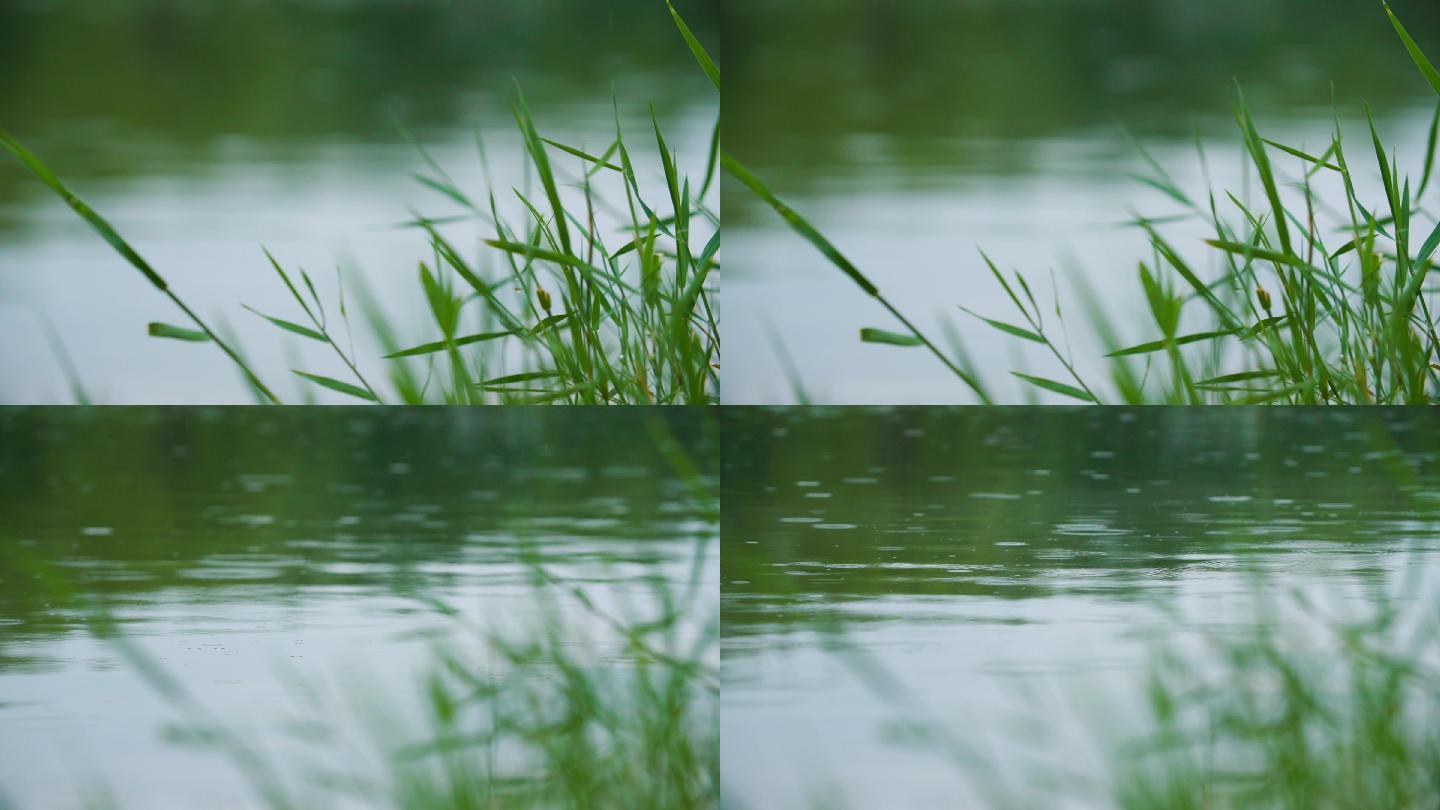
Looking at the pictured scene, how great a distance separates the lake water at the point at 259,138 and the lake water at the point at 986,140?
124mm

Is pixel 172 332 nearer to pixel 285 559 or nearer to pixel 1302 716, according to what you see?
pixel 285 559

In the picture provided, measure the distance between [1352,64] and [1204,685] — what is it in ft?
2.29

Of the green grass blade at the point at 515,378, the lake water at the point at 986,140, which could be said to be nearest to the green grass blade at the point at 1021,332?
the lake water at the point at 986,140

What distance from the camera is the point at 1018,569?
122cm

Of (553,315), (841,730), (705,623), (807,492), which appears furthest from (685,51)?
(841,730)

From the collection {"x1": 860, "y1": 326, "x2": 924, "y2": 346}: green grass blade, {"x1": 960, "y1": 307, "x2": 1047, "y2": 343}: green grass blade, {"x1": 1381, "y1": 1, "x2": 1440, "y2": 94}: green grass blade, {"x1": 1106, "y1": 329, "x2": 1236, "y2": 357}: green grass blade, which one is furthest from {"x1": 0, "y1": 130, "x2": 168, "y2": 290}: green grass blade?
{"x1": 1381, "y1": 1, "x2": 1440, "y2": 94}: green grass blade

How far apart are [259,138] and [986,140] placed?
0.81 metres

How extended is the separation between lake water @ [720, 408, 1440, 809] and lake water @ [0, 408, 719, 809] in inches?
4.4

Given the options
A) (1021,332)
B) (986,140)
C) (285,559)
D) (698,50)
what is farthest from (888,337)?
(285,559)

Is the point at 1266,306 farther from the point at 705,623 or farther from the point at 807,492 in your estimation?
the point at 705,623

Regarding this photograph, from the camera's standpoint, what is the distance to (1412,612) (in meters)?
1.21

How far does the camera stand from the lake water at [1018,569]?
121cm

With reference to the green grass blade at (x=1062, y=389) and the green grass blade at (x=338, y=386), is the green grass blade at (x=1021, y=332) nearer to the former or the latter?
the green grass blade at (x=1062, y=389)

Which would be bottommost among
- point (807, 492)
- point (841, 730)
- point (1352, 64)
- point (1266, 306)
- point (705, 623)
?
point (841, 730)
